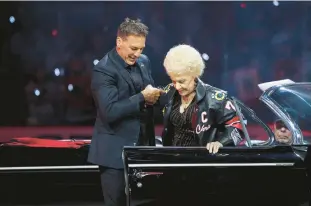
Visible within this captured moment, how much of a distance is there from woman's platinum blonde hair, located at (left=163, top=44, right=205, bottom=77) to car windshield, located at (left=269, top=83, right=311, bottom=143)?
920 mm

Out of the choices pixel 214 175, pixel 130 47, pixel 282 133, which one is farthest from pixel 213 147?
pixel 282 133

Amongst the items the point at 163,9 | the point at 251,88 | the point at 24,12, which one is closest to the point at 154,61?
the point at 163,9

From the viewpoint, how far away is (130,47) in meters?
2.26

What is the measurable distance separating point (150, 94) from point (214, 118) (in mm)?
322

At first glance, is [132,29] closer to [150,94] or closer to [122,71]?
[122,71]

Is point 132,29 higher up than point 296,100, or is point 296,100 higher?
point 132,29

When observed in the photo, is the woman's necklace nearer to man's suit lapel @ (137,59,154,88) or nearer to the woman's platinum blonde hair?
the woman's platinum blonde hair

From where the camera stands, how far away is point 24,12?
202 inches

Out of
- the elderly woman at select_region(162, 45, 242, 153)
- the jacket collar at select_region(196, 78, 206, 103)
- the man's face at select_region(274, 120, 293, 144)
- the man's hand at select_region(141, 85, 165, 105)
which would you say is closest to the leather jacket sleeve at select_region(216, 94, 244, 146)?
the elderly woman at select_region(162, 45, 242, 153)

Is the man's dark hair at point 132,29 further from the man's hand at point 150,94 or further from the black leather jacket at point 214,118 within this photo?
the black leather jacket at point 214,118

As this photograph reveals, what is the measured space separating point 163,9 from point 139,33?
2997 millimetres

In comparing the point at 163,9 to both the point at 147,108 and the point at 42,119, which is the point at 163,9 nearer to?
the point at 42,119

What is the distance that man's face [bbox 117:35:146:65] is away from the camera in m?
2.24

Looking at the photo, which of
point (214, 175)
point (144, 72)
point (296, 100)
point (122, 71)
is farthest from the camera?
point (296, 100)
